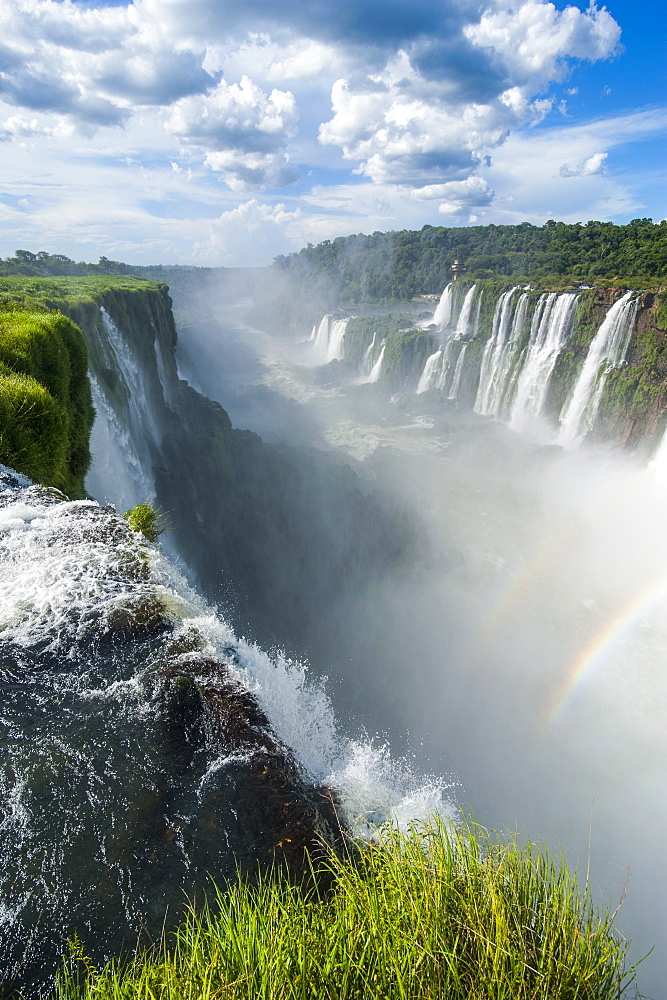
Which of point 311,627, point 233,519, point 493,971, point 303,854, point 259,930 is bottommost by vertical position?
point 311,627

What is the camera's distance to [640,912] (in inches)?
411

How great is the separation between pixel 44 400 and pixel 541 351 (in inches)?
1442

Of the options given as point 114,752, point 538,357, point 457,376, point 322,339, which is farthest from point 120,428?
point 322,339

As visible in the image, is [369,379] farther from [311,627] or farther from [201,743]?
[201,743]

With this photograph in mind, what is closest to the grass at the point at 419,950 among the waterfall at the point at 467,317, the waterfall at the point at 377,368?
the waterfall at the point at 467,317

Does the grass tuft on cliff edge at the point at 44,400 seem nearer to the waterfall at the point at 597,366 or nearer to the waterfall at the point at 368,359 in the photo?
the waterfall at the point at 597,366

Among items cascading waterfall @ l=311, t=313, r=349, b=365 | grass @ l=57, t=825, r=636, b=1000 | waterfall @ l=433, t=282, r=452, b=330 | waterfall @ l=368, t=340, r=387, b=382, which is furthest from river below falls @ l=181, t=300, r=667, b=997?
cascading waterfall @ l=311, t=313, r=349, b=365

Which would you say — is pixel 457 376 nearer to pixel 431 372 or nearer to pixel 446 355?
pixel 446 355

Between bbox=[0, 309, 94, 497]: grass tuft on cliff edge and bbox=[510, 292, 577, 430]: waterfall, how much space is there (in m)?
33.2

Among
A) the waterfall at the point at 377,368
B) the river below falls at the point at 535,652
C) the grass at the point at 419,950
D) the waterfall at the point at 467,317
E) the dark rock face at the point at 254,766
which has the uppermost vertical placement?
the waterfall at the point at 467,317

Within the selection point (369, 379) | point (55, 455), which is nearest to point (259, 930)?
point (55, 455)

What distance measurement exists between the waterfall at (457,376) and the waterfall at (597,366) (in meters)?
12.8

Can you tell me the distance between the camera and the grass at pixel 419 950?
7.46 ft

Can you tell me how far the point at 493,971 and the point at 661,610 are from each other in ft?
76.7
